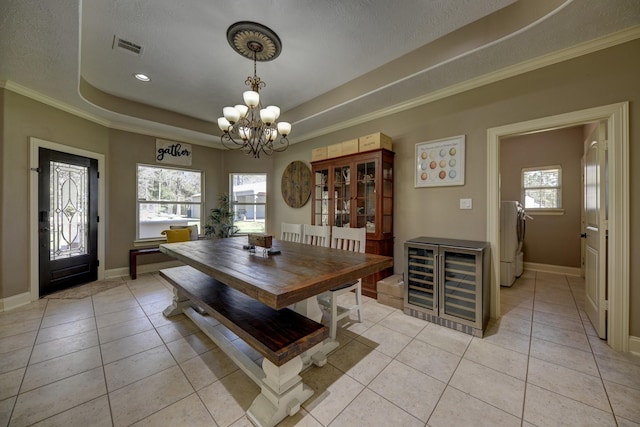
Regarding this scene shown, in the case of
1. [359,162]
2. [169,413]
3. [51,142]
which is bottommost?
[169,413]

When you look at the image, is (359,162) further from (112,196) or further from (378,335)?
(112,196)

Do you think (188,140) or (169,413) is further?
(188,140)

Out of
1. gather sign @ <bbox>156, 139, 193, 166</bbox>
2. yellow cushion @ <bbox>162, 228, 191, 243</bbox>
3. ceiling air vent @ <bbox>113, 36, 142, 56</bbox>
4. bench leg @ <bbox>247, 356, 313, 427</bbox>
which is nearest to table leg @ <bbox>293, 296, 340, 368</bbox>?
bench leg @ <bbox>247, 356, 313, 427</bbox>

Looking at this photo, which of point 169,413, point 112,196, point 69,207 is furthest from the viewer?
point 112,196

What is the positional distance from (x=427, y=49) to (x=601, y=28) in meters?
1.32

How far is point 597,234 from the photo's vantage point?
227cm

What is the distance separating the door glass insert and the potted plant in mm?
1888

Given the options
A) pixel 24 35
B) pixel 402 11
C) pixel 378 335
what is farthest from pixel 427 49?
pixel 24 35

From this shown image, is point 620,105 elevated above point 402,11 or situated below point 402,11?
below

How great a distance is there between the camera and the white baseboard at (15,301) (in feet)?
9.07

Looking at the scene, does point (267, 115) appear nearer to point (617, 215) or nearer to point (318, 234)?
point (318, 234)

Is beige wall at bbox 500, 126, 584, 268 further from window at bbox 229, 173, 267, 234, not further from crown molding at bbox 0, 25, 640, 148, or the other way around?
window at bbox 229, 173, 267, 234

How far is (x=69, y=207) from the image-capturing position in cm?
353

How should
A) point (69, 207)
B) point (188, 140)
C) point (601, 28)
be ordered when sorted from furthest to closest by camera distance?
point (188, 140)
point (69, 207)
point (601, 28)
